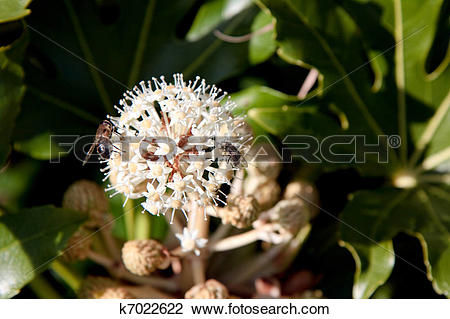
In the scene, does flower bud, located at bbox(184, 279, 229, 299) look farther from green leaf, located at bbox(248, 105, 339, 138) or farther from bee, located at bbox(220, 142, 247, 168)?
green leaf, located at bbox(248, 105, 339, 138)

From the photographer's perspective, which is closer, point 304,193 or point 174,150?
point 174,150

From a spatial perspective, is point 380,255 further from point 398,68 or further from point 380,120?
point 398,68

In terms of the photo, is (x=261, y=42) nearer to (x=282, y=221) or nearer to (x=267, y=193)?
(x=267, y=193)


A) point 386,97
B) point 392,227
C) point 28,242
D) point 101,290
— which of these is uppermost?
point 386,97

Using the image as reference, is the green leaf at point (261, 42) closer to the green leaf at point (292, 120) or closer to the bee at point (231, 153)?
the green leaf at point (292, 120)

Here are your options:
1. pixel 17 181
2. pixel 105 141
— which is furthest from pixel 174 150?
pixel 17 181
